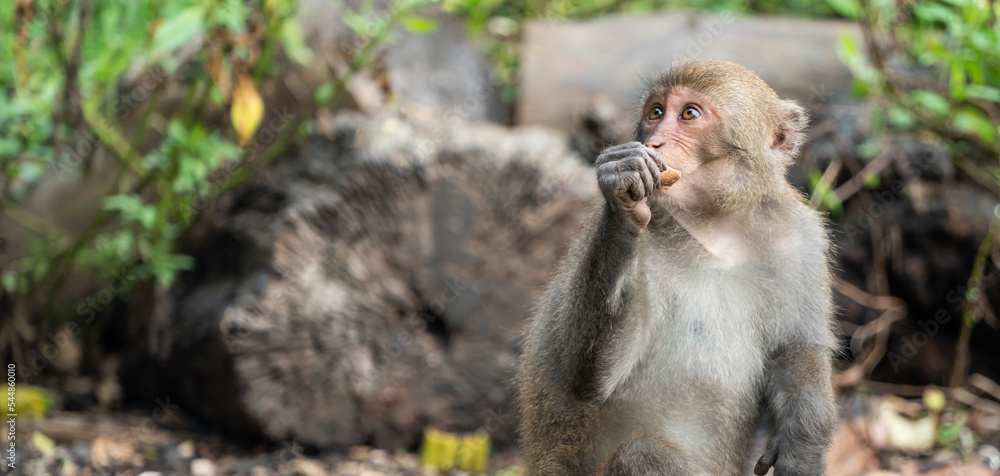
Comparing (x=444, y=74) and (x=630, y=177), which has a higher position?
(x=630, y=177)

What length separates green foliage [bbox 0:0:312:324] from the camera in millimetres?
3338

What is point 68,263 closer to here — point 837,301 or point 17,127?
point 17,127

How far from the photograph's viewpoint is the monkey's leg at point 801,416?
7.22 feet

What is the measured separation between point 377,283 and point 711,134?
6.65 ft

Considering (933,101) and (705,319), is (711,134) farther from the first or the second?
(933,101)

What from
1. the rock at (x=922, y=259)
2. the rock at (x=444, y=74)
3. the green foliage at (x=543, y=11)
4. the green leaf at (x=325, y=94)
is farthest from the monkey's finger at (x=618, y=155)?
the green foliage at (x=543, y=11)

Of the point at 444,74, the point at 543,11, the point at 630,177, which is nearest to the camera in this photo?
the point at 630,177

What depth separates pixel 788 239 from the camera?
94.3 inches

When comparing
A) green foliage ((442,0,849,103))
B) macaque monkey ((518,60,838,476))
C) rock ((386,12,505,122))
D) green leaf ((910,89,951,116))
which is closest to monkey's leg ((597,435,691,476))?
macaque monkey ((518,60,838,476))

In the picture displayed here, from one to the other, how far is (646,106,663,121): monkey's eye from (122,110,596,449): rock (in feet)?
4.99

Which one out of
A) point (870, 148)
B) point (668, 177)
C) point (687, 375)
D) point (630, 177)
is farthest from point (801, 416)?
point (870, 148)

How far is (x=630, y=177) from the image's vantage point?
6.37ft

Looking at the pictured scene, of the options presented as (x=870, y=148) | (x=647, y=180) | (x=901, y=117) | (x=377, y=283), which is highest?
(x=647, y=180)

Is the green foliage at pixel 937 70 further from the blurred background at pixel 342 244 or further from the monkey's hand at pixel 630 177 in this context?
the monkey's hand at pixel 630 177
